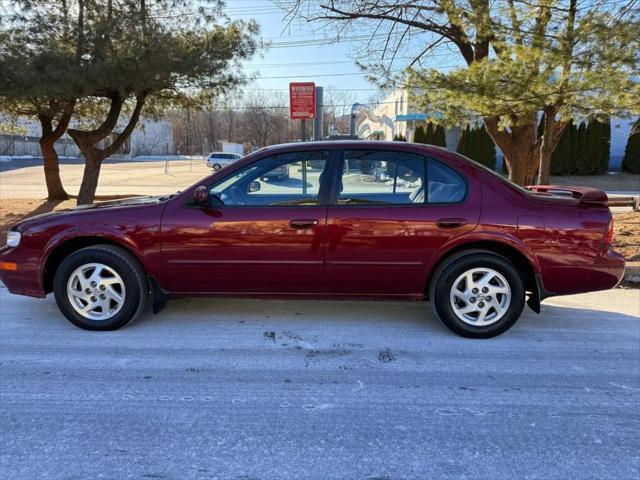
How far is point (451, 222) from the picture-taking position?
387 centimetres

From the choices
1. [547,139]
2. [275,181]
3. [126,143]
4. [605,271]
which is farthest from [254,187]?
[126,143]

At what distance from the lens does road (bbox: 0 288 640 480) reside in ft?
7.95

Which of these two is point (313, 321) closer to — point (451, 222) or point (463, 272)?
point (463, 272)

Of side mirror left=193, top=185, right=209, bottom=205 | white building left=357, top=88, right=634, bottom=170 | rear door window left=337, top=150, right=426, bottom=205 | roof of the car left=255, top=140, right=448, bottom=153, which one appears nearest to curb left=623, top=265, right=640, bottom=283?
roof of the car left=255, top=140, right=448, bottom=153

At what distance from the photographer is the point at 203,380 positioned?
3297mm

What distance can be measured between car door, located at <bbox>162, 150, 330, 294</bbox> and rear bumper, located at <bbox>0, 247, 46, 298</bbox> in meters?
1.18

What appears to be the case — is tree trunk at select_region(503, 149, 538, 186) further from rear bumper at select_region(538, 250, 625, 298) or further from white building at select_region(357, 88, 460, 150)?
white building at select_region(357, 88, 460, 150)

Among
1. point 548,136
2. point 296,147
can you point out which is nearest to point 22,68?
point 296,147

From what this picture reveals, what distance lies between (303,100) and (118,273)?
26.2 ft

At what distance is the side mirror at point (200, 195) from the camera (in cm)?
392

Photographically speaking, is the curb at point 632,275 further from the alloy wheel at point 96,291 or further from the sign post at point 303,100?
the sign post at point 303,100

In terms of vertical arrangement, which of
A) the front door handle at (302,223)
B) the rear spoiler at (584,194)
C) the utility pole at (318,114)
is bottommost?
the front door handle at (302,223)

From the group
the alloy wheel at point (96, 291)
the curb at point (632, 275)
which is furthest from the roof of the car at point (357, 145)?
the curb at point (632, 275)

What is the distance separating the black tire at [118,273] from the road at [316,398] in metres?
0.14
